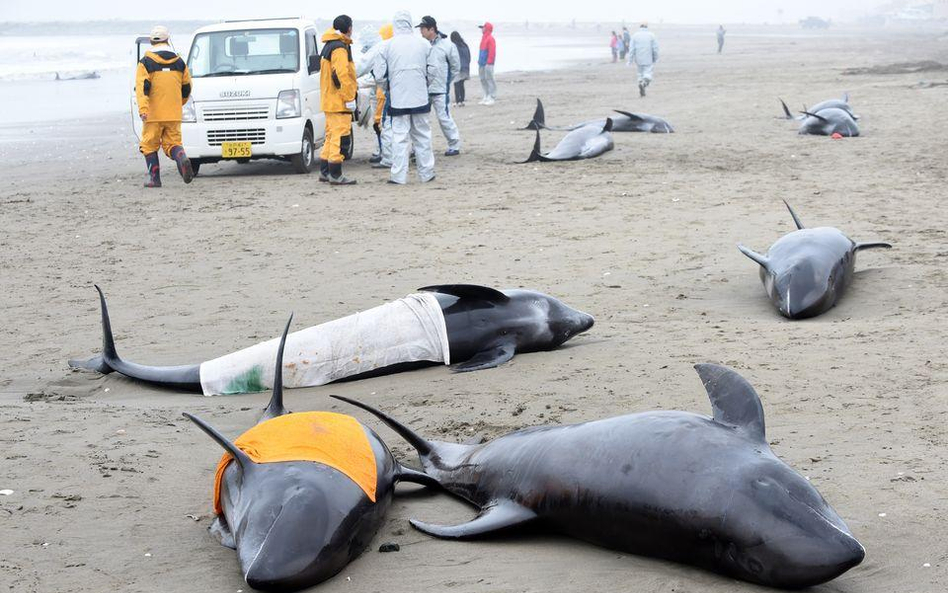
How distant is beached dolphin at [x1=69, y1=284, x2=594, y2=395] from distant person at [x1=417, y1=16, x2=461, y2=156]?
8.83 m

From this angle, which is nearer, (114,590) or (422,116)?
(114,590)

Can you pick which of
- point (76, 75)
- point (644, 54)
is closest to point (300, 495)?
point (644, 54)

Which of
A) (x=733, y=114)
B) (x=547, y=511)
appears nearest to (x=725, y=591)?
(x=547, y=511)

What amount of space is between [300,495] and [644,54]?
82.0ft

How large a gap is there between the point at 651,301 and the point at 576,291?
26.8 inches

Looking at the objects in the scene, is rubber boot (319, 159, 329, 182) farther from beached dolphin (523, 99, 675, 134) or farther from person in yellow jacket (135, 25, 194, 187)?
beached dolphin (523, 99, 675, 134)

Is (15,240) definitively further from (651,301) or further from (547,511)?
(547,511)

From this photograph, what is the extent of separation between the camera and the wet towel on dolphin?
7.09m

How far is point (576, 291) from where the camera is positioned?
907 centimetres

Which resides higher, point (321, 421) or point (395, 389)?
point (321, 421)

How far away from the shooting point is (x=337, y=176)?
15.3 m

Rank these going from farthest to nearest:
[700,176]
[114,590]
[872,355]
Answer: [700,176]
[872,355]
[114,590]

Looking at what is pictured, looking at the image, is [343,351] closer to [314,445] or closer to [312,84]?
[314,445]

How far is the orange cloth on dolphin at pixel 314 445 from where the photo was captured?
4590 millimetres
